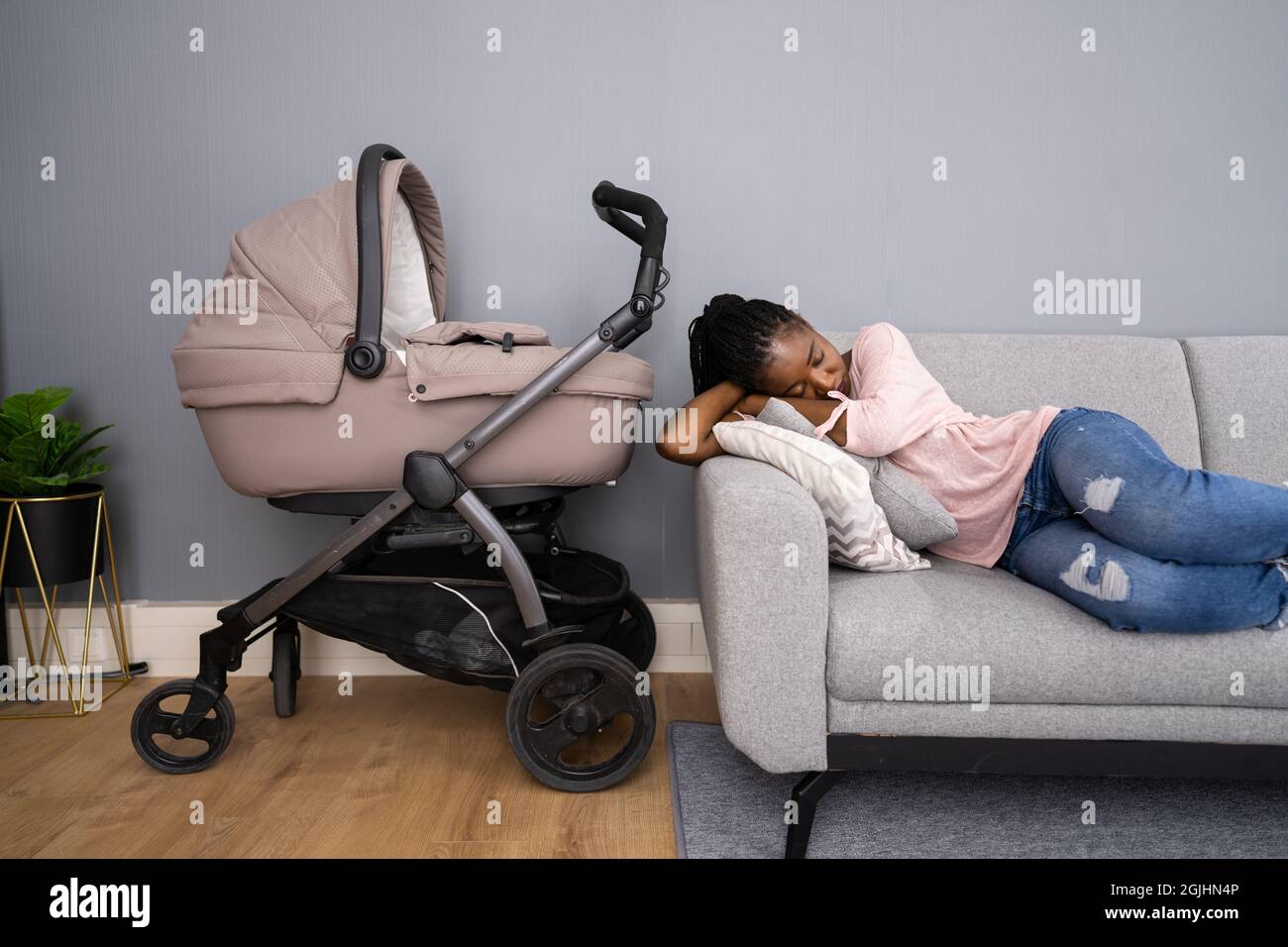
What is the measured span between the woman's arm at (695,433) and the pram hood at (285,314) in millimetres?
601

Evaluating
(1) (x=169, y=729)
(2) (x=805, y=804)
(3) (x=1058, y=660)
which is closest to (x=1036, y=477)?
(3) (x=1058, y=660)

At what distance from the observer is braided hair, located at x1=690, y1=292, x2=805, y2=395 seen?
165cm

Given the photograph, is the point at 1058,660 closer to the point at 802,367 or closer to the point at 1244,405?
the point at 802,367

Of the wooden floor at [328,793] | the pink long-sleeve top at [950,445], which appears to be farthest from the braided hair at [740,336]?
the wooden floor at [328,793]

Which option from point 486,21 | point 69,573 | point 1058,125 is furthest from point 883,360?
point 69,573

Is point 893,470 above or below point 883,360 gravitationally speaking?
below

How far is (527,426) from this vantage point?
149 cm

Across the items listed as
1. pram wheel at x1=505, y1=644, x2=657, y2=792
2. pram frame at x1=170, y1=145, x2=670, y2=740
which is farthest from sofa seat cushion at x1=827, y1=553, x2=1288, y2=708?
pram frame at x1=170, y1=145, x2=670, y2=740

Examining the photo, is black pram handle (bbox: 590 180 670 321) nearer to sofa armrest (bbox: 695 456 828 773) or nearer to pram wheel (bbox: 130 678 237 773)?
sofa armrest (bbox: 695 456 828 773)

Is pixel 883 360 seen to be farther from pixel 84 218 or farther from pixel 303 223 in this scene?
pixel 84 218

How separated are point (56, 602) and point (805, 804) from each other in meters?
1.96

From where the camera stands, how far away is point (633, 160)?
2.00m

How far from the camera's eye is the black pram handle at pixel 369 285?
1.39 meters

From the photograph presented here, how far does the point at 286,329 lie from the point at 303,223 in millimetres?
220
